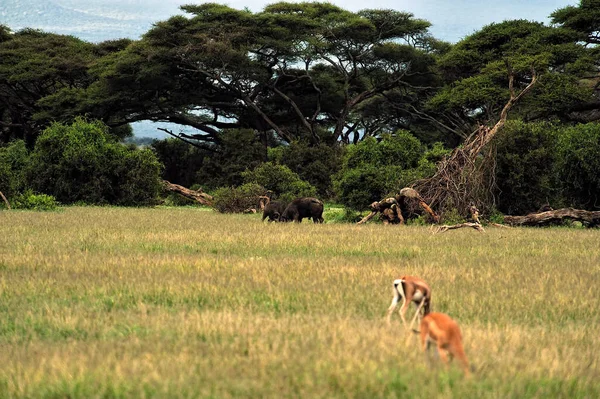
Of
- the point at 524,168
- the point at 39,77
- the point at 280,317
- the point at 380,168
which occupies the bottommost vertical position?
the point at 280,317

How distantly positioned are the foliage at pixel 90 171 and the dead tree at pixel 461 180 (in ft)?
47.6

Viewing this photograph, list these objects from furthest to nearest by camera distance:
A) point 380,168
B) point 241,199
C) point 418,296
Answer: point 241,199 → point 380,168 → point 418,296

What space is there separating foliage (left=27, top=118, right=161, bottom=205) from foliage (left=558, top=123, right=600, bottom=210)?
1653cm

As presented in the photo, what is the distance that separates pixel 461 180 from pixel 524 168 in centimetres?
350

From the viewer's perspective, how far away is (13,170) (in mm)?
32844

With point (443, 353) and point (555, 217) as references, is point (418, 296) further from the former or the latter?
point (555, 217)

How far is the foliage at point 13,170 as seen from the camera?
88.3 feet

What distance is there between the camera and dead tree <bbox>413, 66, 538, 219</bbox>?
20.4 m

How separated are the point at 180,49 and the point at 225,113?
10.4 m

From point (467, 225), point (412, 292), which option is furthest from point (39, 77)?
point (412, 292)

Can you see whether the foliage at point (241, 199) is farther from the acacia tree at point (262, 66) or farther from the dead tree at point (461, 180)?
the acacia tree at point (262, 66)

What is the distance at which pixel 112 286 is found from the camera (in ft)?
29.3

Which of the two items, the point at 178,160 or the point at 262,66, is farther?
the point at 178,160

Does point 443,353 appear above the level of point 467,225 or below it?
above
